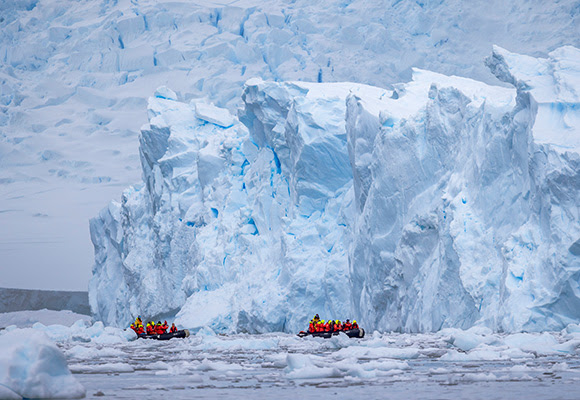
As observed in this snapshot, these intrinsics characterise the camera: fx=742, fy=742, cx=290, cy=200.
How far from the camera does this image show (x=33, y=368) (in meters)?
5.15

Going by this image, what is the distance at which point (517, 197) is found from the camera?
51.6 ft

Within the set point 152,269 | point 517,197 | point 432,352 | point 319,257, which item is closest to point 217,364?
point 432,352

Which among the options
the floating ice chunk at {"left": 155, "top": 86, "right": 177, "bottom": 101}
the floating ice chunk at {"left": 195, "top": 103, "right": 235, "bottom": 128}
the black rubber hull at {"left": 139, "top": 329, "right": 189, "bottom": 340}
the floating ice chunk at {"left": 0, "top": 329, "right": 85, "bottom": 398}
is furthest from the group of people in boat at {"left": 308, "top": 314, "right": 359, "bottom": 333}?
the floating ice chunk at {"left": 155, "top": 86, "right": 177, "bottom": 101}

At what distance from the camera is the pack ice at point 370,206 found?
1452cm

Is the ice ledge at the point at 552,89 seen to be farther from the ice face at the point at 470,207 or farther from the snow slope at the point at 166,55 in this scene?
the snow slope at the point at 166,55

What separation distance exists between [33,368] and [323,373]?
3413 millimetres

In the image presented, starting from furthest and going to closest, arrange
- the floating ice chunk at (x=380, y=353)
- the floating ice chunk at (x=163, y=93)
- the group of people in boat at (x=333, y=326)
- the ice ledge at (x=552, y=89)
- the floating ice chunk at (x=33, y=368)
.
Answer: the floating ice chunk at (x=163, y=93) → the group of people in boat at (x=333, y=326) → the ice ledge at (x=552, y=89) → the floating ice chunk at (x=380, y=353) → the floating ice chunk at (x=33, y=368)

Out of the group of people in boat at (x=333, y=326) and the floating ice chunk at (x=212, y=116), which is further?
the floating ice chunk at (x=212, y=116)

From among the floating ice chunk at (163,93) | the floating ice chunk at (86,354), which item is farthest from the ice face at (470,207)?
the floating ice chunk at (163,93)

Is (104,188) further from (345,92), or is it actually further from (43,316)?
(345,92)

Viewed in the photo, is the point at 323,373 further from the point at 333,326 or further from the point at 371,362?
the point at 333,326

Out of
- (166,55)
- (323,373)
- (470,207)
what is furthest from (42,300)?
(323,373)

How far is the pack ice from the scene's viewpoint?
571 inches

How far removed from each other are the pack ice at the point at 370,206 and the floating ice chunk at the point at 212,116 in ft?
0.27
